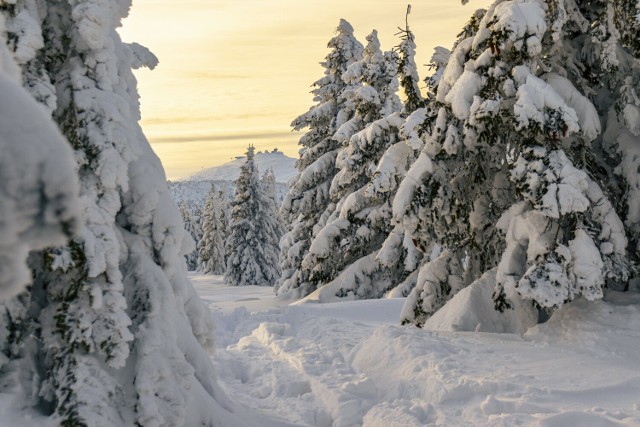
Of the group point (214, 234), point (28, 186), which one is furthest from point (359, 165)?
point (214, 234)

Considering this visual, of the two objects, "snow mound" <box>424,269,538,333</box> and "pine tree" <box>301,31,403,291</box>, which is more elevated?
"pine tree" <box>301,31,403,291</box>

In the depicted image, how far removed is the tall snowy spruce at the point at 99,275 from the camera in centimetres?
639

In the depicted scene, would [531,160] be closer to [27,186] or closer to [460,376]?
[460,376]

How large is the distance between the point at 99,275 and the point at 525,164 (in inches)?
253

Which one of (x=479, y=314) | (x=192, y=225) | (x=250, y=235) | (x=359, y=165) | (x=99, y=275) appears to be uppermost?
(x=359, y=165)

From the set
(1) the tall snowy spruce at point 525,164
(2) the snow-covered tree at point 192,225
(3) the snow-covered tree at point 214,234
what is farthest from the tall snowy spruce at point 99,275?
(2) the snow-covered tree at point 192,225

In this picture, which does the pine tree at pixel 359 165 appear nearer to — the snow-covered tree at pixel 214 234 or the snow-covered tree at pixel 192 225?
the snow-covered tree at pixel 214 234

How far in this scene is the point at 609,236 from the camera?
9648 mm

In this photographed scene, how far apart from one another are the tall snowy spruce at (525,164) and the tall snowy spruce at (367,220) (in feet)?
28.8

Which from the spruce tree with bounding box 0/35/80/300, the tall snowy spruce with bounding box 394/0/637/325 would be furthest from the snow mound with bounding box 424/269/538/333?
the spruce tree with bounding box 0/35/80/300

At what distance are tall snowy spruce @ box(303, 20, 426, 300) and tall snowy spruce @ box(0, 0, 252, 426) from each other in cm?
1360

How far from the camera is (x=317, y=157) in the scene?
30.5 metres

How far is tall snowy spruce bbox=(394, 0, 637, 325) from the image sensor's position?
9.32 meters

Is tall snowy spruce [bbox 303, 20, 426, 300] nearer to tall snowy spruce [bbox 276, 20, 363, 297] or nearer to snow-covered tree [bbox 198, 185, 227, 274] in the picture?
tall snowy spruce [bbox 276, 20, 363, 297]
